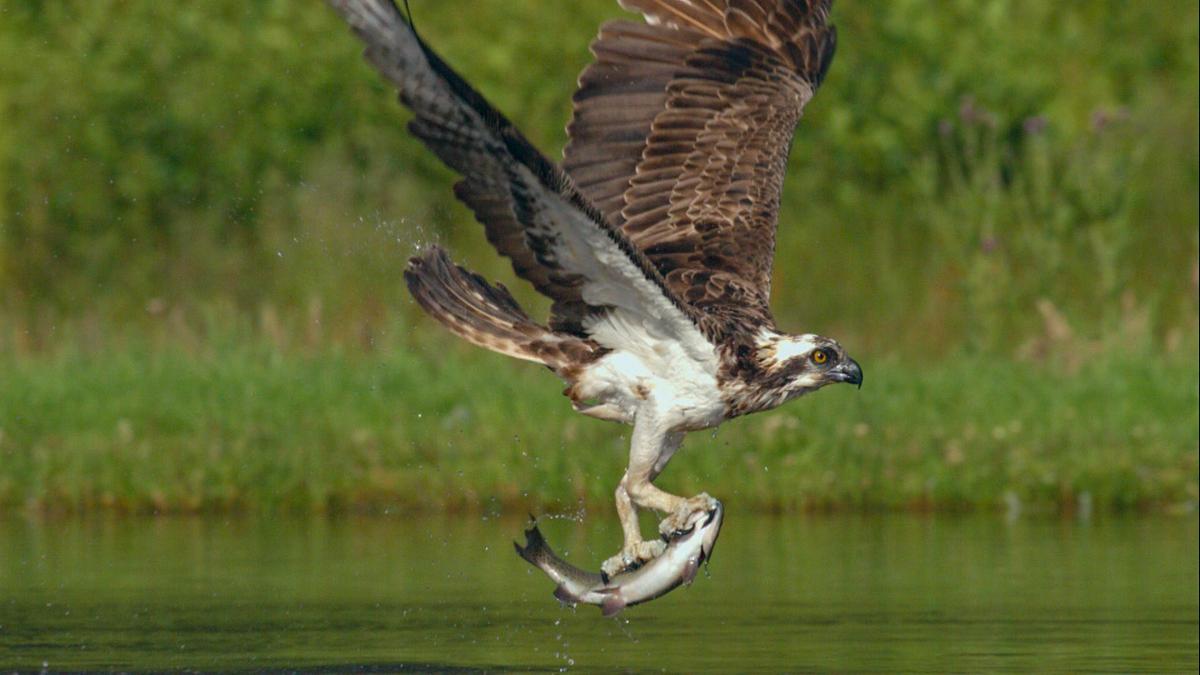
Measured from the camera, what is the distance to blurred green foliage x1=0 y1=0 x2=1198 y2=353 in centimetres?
1761

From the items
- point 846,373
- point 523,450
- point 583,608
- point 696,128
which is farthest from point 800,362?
point 523,450

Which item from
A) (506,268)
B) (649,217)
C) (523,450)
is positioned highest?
(506,268)

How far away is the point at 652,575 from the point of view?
8773 millimetres

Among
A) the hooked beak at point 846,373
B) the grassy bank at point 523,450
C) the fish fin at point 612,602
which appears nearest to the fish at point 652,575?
the fish fin at point 612,602

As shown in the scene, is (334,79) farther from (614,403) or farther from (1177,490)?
(614,403)

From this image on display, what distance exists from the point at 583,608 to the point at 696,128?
8.97ft

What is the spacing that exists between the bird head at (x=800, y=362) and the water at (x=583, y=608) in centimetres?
105

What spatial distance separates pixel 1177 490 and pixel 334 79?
826cm

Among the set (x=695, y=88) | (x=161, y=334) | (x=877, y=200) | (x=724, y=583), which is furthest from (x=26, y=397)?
(x=877, y=200)

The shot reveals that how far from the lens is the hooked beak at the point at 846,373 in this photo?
934cm

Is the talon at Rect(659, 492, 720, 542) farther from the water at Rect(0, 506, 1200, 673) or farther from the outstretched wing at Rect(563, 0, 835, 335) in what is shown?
the outstretched wing at Rect(563, 0, 835, 335)

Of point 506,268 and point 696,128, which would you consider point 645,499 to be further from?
point 506,268

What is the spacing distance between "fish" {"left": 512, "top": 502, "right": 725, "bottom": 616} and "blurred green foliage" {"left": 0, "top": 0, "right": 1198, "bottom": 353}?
8.24 m

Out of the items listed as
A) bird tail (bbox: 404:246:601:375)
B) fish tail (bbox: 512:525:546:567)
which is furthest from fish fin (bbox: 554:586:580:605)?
bird tail (bbox: 404:246:601:375)
